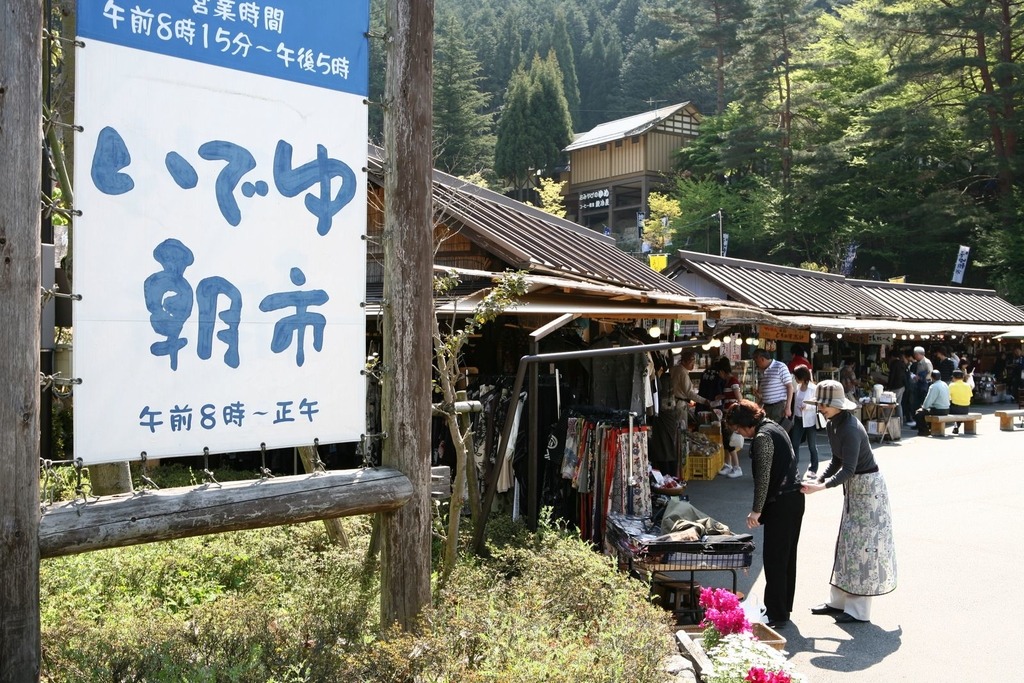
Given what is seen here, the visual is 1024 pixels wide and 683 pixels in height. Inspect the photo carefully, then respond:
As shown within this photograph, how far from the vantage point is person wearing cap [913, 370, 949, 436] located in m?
17.0

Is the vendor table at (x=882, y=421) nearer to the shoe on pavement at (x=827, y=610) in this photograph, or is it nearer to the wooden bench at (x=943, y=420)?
the wooden bench at (x=943, y=420)

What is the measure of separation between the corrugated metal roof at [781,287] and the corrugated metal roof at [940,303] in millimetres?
862

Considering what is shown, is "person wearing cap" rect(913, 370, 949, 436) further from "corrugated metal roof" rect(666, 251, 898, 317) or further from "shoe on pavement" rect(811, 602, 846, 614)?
"shoe on pavement" rect(811, 602, 846, 614)

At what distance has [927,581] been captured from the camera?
7.46 metres

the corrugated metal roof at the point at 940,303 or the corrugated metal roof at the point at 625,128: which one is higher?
the corrugated metal roof at the point at 625,128

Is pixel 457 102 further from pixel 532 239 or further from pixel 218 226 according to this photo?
pixel 218 226

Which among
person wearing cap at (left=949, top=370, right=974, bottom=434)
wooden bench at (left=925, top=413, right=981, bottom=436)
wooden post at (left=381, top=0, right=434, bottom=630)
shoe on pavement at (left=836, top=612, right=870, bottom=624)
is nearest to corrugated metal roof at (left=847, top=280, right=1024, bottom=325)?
person wearing cap at (left=949, top=370, right=974, bottom=434)

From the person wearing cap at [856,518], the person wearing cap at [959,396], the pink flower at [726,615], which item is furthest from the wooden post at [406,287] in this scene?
the person wearing cap at [959,396]

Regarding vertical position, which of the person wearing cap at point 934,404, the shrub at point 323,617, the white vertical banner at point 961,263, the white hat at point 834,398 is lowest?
the shrub at point 323,617

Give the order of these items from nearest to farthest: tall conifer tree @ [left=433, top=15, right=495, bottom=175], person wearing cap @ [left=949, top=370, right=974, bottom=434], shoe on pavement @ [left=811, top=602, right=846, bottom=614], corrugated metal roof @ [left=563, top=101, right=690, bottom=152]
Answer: shoe on pavement @ [left=811, top=602, right=846, bottom=614] < person wearing cap @ [left=949, top=370, right=974, bottom=434] < tall conifer tree @ [left=433, top=15, right=495, bottom=175] < corrugated metal roof @ [left=563, top=101, right=690, bottom=152]

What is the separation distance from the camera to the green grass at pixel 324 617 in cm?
380

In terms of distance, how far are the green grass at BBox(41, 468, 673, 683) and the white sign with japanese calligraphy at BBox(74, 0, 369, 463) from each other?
1033mm

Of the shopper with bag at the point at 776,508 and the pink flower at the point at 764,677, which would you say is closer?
the pink flower at the point at 764,677

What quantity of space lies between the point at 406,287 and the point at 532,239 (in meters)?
8.25
